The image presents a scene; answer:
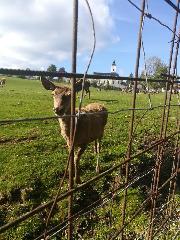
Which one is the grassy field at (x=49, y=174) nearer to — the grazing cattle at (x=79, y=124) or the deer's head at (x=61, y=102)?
the grazing cattle at (x=79, y=124)

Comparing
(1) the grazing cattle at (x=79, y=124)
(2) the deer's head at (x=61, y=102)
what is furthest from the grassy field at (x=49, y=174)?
(2) the deer's head at (x=61, y=102)

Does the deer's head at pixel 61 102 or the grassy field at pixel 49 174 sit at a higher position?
the deer's head at pixel 61 102

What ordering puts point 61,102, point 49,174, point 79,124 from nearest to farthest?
point 61,102 → point 49,174 → point 79,124

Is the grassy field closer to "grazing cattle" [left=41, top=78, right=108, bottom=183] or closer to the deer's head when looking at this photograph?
"grazing cattle" [left=41, top=78, right=108, bottom=183]

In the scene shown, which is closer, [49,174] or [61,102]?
[61,102]

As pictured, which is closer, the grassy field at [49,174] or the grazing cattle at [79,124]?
the grassy field at [49,174]

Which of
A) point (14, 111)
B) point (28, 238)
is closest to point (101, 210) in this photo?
point (28, 238)

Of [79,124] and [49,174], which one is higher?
[79,124]

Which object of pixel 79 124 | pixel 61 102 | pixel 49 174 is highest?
pixel 61 102

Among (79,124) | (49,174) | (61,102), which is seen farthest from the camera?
(79,124)

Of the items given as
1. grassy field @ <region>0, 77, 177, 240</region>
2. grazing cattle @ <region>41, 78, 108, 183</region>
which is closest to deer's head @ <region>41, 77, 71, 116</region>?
grazing cattle @ <region>41, 78, 108, 183</region>

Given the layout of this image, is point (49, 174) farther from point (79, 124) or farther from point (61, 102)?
point (61, 102)

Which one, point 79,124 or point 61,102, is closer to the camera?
point 61,102

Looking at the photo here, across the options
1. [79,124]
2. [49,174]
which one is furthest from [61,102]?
[49,174]
